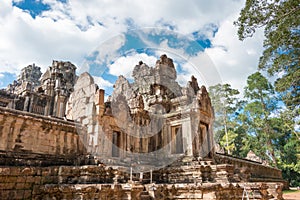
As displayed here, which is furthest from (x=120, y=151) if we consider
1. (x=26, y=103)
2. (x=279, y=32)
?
(x=26, y=103)

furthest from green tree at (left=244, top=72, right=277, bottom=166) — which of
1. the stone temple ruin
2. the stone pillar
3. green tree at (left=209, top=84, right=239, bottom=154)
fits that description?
the stone pillar

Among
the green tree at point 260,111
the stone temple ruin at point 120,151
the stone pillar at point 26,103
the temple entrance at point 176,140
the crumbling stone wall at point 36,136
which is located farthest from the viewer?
the green tree at point 260,111

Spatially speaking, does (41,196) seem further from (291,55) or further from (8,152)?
(291,55)

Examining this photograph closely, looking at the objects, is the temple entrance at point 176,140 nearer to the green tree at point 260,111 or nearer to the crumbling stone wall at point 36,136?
the crumbling stone wall at point 36,136

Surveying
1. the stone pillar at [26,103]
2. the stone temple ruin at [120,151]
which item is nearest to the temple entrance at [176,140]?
the stone temple ruin at [120,151]

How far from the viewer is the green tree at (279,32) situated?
1066 centimetres

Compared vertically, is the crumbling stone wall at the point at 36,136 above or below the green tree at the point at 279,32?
below

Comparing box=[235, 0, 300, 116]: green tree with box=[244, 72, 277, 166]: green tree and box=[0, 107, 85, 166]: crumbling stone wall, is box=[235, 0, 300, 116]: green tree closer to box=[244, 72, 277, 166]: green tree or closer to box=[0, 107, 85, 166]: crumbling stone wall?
box=[0, 107, 85, 166]: crumbling stone wall

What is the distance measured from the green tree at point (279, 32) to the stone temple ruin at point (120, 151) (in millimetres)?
4245

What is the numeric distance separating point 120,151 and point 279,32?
9.69 m

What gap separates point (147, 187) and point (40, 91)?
2080cm

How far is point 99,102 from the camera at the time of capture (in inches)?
Result: 433

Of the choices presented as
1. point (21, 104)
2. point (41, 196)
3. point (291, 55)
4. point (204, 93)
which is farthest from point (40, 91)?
point (291, 55)

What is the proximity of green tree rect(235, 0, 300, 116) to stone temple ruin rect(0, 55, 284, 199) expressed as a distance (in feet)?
13.9
